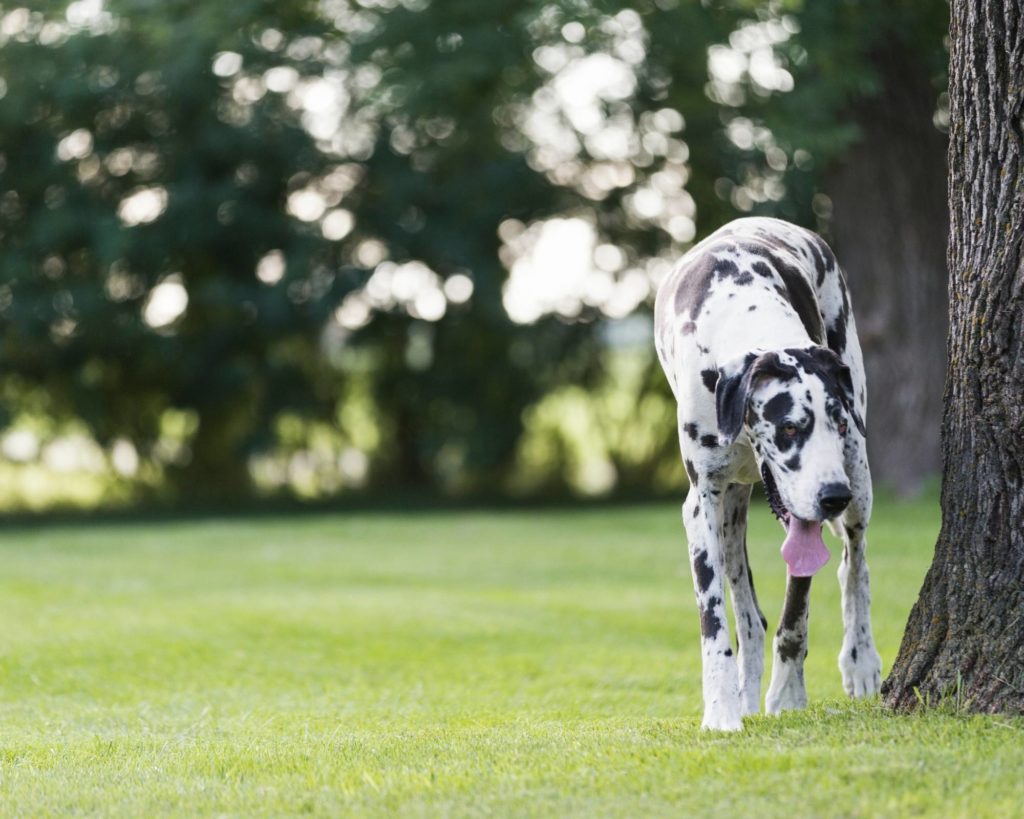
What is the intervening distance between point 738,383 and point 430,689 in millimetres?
3253

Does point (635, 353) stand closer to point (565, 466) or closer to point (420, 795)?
point (565, 466)

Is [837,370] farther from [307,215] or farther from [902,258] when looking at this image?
[307,215]

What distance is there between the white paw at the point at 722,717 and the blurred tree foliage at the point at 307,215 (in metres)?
14.4

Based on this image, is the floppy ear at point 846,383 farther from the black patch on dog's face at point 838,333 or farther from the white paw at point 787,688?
the white paw at point 787,688

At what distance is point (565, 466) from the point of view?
23.1 metres

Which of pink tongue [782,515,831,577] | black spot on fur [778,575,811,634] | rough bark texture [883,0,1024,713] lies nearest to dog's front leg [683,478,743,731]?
black spot on fur [778,575,811,634]

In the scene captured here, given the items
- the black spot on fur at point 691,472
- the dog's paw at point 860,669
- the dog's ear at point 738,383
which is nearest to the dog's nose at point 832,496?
the dog's ear at point 738,383

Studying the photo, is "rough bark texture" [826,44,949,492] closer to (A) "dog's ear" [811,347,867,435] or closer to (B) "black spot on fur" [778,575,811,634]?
(B) "black spot on fur" [778,575,811,634]

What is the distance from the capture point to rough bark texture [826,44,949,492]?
59.2 ft

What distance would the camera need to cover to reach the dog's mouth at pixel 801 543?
528 cm

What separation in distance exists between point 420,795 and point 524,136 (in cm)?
1784

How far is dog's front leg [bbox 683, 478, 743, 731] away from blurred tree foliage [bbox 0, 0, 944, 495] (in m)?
13.9

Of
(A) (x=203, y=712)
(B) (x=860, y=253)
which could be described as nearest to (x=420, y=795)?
(A) (x=203, y=712)

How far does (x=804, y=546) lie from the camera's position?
17.3 feet
